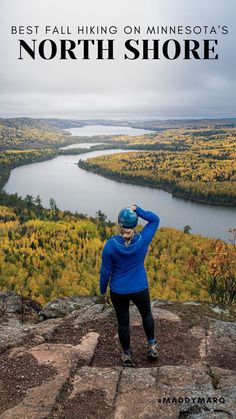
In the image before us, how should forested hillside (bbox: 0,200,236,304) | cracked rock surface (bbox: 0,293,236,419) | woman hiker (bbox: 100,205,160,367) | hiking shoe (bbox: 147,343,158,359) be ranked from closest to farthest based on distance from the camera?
1. cracked rock surface (bbox: 0,293,236,419)
2. woman hiker (bbox: 100,205,160,367)
3. hiking shoe (bbox: 147,343,158,359)
4. forested hillside (bbox: 0,200,236,304)

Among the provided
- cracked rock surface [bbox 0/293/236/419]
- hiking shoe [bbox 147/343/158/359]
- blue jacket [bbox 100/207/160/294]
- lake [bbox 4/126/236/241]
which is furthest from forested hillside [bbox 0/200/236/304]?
blue jacket [bbox 100/207/160/294]

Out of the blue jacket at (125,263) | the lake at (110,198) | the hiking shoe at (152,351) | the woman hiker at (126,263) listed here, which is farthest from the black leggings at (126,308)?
the lake at (110,198)

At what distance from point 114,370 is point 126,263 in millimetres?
2123

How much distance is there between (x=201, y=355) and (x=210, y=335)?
1039 millimetres

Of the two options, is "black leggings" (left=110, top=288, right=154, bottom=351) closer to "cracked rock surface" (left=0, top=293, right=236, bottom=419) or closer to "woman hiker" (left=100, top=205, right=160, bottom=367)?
"woman hiker" (left=100, top=205, right=160, bottom=367)

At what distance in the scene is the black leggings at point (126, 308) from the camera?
7.43 metres

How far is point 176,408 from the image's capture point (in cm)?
657

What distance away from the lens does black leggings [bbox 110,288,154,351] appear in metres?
7.43

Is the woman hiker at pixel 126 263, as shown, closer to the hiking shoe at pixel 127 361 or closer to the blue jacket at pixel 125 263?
the blue jacket at pixel 125 263

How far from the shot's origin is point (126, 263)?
7207 millimetres

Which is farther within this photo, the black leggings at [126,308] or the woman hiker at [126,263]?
the black leggings at [126,308]

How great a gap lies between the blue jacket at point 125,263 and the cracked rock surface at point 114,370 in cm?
166

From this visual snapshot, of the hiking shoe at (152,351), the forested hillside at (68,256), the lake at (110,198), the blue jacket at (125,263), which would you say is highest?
the blue jacket at (125,263)

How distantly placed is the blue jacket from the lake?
82371 mm
